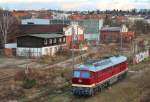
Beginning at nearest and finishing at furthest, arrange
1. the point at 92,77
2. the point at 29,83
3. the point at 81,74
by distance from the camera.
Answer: the point at 92,77
the point at 81,74
the point at 29,83

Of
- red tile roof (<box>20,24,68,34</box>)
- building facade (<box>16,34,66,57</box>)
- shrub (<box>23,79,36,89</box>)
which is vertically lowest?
shrub (<box>23,79,36,89</box>)

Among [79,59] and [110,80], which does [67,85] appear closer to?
[110,80]

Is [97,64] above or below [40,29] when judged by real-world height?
below

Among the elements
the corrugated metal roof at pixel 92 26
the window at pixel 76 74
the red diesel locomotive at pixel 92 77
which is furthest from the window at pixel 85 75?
the corrugated metal roof at pixel 92 26

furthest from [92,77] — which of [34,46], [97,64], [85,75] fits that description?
[34,46]

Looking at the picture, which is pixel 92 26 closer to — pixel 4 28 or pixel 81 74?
pixel 4 28

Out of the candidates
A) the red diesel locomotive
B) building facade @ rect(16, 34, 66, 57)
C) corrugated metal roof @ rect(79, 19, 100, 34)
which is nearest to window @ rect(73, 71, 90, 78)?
the red diesel locomotive

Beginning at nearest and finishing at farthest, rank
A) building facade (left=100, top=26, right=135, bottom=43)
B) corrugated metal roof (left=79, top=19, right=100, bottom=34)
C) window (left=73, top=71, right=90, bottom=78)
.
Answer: window (left=73, top=71, right=90, bottom=78) < building facade (left=100, top=26, right=135, bottom=43) < corrugated metal roof (left=79, top=19, right=100, bottom=34)

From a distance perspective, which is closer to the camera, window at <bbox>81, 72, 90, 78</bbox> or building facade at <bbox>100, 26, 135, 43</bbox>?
window at <bbox>81, 72, 90, 78</bbox>

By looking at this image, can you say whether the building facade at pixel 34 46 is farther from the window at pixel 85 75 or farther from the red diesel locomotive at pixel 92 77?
the window at pixel 85 75

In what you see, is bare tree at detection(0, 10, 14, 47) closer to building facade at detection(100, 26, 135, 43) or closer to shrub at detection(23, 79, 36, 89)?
shrub at detection(23, 79, 36, 89)

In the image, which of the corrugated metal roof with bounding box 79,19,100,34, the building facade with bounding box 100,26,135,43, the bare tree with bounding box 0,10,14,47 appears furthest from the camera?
the corrugated metal roof with bounding box 79,19,100,34

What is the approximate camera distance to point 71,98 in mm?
29500

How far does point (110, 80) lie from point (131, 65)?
1793 centimetres
